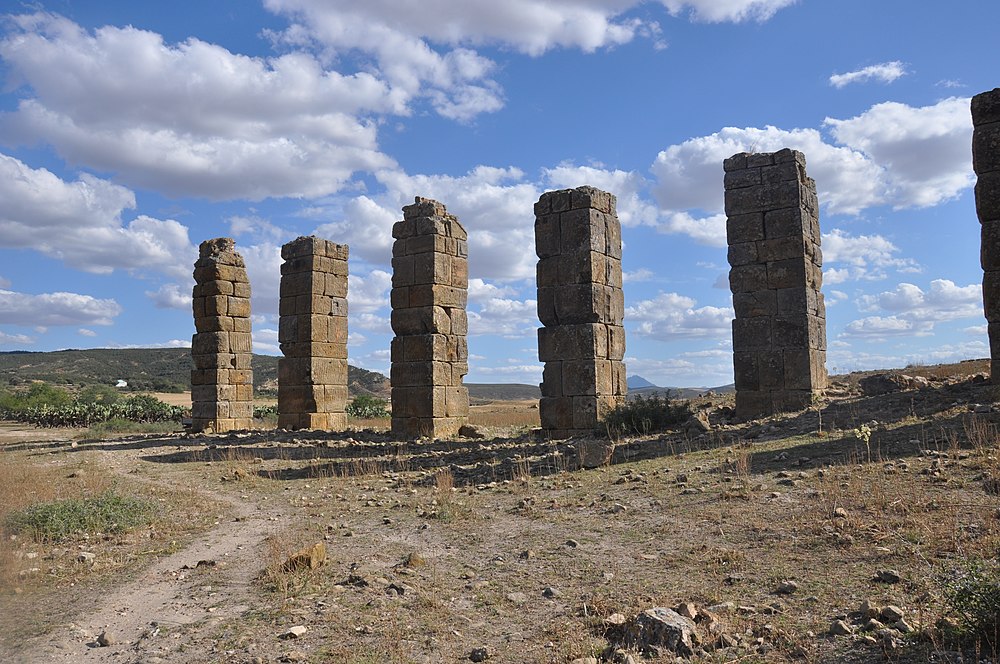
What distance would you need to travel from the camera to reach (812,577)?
5.12 metres

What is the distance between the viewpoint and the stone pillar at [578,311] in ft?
47.2

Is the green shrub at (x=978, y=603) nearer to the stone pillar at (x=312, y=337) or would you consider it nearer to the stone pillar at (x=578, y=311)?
the stone pillar at (x=578, y=311)

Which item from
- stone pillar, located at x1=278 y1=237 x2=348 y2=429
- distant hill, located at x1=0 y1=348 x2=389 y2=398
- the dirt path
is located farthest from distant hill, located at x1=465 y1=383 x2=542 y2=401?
the dirt path

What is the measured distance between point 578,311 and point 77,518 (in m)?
9.15

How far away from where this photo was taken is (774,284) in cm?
1442

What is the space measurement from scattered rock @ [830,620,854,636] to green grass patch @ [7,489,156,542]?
6894mm

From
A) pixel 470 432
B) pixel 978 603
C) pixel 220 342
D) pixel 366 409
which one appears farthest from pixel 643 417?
pixel 366 409

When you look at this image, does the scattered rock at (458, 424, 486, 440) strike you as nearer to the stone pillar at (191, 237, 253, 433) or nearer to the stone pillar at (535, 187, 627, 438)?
the stone pillar at (535, 187, 627, 438)

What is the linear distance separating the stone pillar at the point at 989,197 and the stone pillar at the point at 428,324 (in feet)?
33.9

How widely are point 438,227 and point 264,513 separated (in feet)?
30.8

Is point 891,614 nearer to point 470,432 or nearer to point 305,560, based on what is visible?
point 305,560

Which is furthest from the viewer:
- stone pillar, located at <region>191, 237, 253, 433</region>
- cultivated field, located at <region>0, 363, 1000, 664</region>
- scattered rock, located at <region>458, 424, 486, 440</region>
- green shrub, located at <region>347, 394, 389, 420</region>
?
green shrub, located at <region>347, 394, 389, 420</region>

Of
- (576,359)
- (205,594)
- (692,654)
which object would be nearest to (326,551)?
(205,594)

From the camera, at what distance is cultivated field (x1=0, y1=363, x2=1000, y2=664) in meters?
4.60
